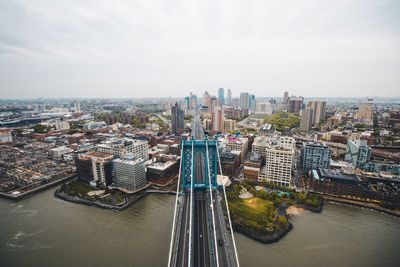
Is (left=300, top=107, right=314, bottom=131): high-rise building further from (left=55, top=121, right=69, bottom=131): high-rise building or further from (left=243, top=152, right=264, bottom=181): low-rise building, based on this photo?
(left=55, top=121, right=69, bottom=131): high-rise building

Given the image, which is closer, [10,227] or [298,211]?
[10,227]

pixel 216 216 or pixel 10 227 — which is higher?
pixel 216 216

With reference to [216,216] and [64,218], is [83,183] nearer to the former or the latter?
[64,218]

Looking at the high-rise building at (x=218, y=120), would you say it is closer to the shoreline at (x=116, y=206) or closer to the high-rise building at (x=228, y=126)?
the high-rise building at (x=228, y=126)

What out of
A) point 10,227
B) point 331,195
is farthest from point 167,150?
point 331,195

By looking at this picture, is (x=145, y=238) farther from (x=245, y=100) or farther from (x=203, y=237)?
(x=245, y=100)

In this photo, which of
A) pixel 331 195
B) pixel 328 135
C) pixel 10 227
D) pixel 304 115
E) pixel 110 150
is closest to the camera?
pixel 10 227
